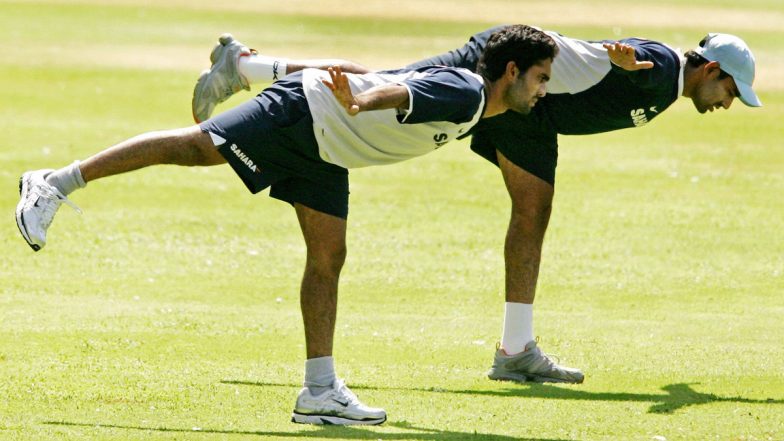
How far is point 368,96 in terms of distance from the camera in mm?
6547

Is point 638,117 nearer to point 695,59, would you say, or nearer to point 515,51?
point 695,59

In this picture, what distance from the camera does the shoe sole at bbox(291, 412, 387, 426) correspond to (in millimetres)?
7148

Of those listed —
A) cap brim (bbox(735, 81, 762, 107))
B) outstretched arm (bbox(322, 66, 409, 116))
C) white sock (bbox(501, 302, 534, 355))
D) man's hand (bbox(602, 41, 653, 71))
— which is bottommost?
white sock (bbox(501, 302, 534, 355))

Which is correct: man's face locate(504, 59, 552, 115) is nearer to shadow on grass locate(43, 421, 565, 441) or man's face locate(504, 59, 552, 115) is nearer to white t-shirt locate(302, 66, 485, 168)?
white t-shirt locate(302, 66, 485, 168)

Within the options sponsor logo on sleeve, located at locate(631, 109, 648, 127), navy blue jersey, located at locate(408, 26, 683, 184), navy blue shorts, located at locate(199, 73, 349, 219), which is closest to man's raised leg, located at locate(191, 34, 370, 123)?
navy blue jersey, located at locate(408, 26, 683, 184)

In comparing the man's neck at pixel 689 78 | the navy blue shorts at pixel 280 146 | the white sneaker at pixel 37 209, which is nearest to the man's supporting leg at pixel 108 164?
the white sneaker at pixel 37 209

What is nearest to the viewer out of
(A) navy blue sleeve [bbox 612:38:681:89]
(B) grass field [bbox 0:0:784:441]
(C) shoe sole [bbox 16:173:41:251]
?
(C) shoe sole [bbox 16:173:41:251]

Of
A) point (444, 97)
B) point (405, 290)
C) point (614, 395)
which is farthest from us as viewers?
point (405, 290)

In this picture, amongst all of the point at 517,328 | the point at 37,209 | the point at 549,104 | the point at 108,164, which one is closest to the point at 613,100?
the point at 549,104

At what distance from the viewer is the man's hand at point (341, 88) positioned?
258 inches

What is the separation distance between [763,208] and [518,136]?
23.7 ft

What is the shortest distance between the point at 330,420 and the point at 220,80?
2700mm

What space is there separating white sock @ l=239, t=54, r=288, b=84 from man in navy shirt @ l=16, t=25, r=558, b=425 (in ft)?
4.59

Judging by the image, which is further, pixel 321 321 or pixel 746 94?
pixel 746 94
